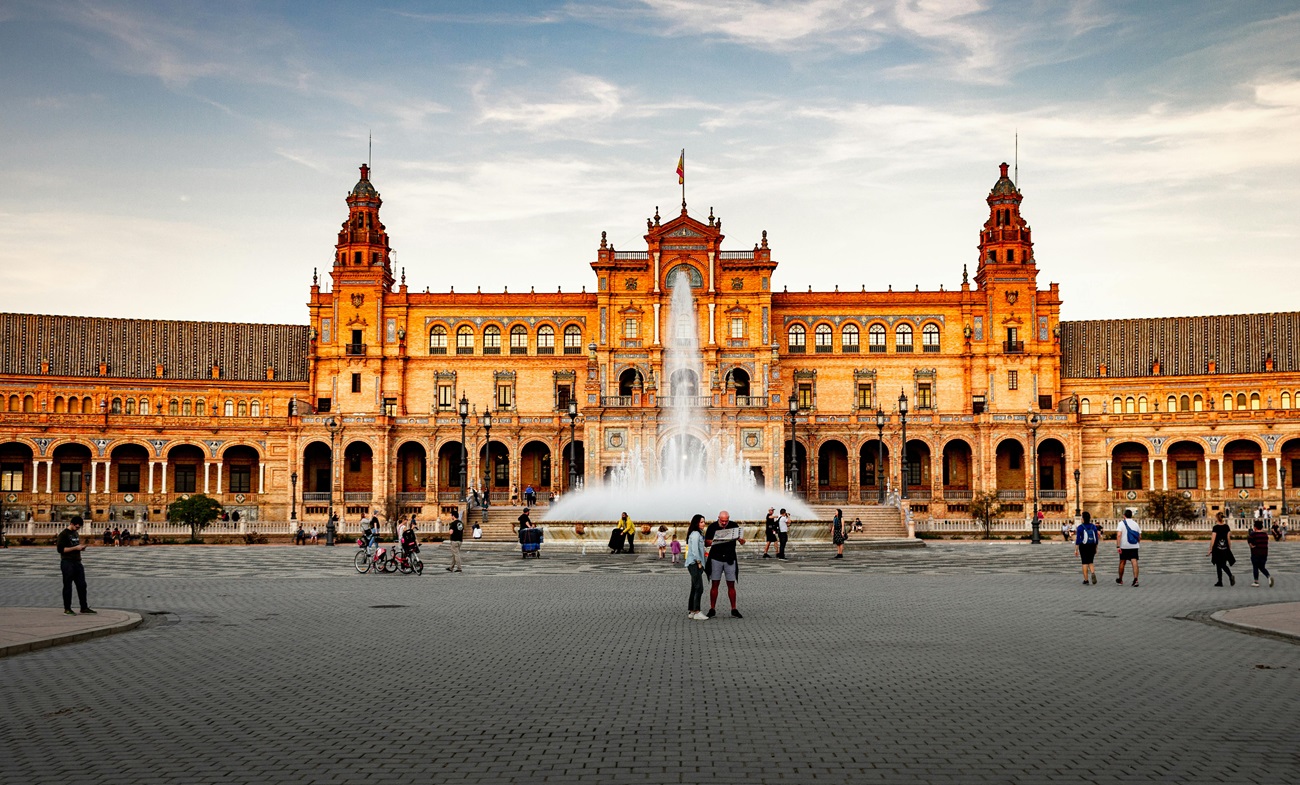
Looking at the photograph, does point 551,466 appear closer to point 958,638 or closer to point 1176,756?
point 958,638

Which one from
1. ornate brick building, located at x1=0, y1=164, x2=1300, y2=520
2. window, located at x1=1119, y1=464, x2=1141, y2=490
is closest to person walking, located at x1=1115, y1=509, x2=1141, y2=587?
ornate brick building, located at x1=0, y1=164, x2=1300, y2=520

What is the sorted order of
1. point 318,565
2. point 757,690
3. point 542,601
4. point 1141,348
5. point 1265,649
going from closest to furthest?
point 757,690 → point 1265,649 → point 542,601 → point 318,565 → point 1141,348

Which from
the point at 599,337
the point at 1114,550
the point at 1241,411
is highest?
the point at 599,337

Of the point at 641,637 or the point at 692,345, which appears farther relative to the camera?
the point at 692,345

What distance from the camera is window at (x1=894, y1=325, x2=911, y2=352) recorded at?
281 ft

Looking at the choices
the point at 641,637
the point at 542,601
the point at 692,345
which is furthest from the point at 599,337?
the point at 641,637

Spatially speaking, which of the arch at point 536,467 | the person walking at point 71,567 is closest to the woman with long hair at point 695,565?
the person walking at point 71,567

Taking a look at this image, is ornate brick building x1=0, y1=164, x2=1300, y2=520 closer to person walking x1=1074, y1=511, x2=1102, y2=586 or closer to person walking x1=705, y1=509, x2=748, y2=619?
person walking x1=1074, y1=511, x2=1102, y2=586

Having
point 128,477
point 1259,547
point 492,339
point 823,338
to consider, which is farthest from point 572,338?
point 1259,547

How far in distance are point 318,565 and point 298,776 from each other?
29.2 m

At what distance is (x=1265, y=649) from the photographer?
16672 mm

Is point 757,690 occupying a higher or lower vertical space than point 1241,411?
lower

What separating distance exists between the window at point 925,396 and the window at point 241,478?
151 ft

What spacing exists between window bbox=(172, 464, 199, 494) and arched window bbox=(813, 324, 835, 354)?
142 ft
